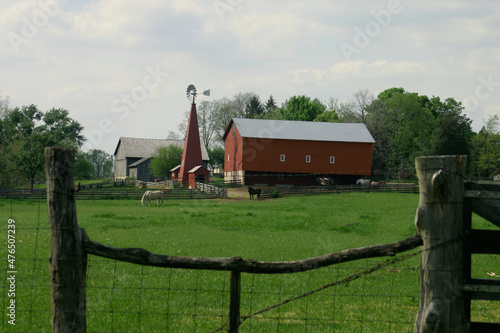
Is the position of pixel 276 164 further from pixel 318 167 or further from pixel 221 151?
pixel 221 151

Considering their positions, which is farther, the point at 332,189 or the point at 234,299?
the point at 332,189

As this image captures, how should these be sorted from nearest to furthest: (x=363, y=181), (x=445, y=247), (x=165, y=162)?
(x=445, y=247) < (x=363, y=181) < (x=165, y=162)

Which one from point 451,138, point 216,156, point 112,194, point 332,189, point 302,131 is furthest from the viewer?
point 216,156

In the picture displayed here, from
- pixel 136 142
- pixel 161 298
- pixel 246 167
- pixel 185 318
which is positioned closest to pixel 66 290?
pixel 185 318

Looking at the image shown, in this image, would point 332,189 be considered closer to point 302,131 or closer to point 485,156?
point 302,131

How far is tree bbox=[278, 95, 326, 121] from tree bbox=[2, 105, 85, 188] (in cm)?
3976

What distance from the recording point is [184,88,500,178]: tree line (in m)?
69.5

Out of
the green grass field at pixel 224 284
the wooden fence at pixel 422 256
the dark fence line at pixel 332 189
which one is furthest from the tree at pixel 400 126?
the wooden fence at pixel 422 256

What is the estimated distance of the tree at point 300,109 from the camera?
10175 centimetres

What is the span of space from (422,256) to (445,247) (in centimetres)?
24

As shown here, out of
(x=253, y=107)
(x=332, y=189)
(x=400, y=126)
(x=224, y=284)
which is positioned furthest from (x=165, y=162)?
(x=224, y=284)

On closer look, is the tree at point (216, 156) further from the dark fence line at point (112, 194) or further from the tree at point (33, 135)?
the dark fence line at point (112, 194)

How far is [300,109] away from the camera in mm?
103250

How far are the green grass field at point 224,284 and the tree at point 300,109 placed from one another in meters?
80.2
